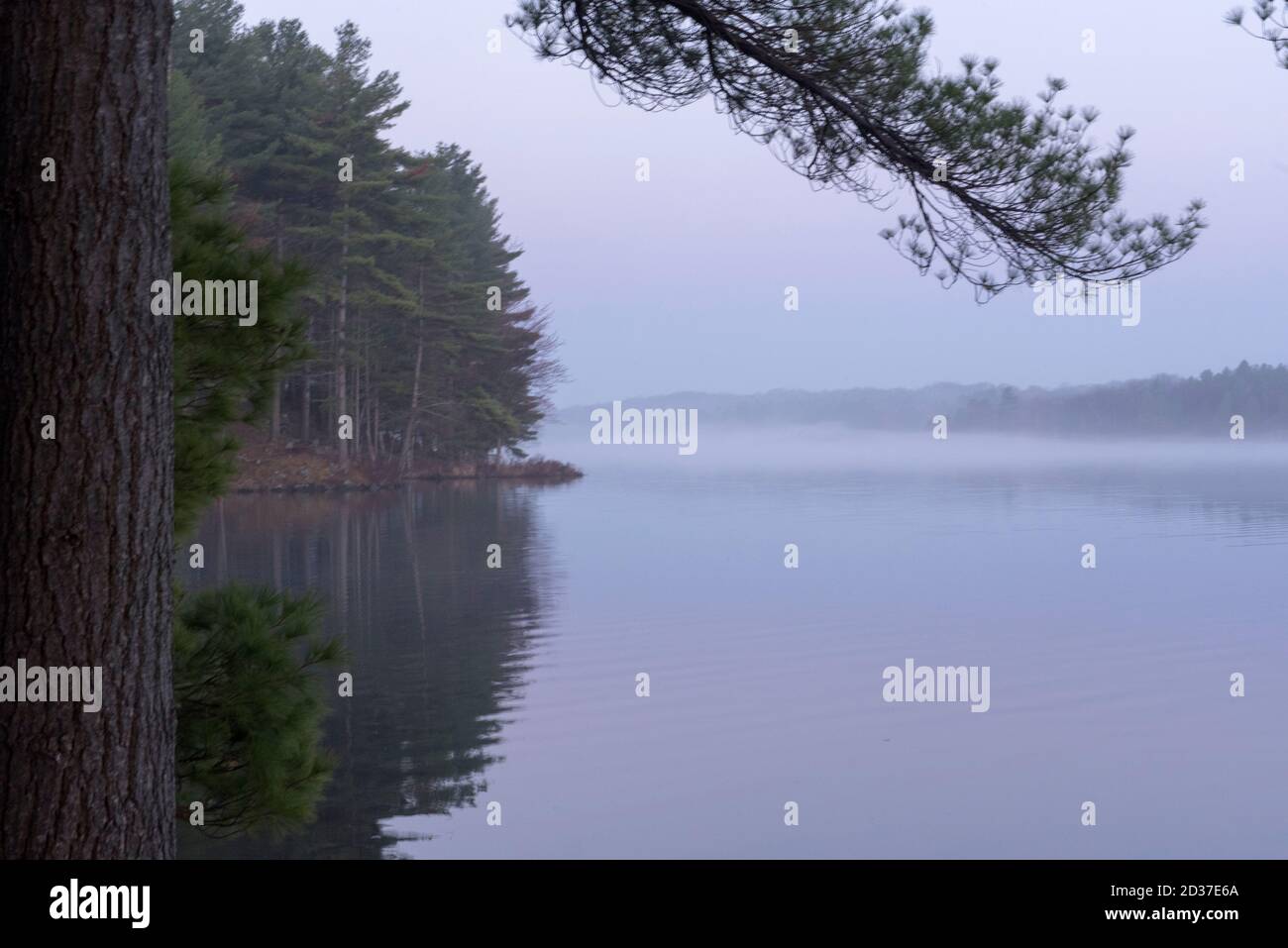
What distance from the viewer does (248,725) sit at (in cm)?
373

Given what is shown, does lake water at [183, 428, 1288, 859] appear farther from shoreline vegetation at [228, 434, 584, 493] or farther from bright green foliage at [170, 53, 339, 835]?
shoreline vegetation at [228, 434, 584, 493]

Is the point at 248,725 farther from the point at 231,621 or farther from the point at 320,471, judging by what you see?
the point at 320,471

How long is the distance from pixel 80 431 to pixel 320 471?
88.8ft

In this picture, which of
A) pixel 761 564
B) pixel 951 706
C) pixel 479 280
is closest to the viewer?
pixel 951 706

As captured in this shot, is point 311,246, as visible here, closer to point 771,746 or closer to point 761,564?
point 761,564

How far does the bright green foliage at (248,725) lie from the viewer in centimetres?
370

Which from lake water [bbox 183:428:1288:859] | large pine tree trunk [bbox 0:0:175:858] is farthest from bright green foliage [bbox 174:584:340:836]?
lake water [bbox 183:428:1288:859]

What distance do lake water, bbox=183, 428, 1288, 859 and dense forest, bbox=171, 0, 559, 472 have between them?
10755mm

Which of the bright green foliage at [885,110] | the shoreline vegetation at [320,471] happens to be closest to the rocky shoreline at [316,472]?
the shoreline vegetation at [320,471]

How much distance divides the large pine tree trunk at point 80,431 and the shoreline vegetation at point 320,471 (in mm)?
24082

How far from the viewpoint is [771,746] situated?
6961mm
